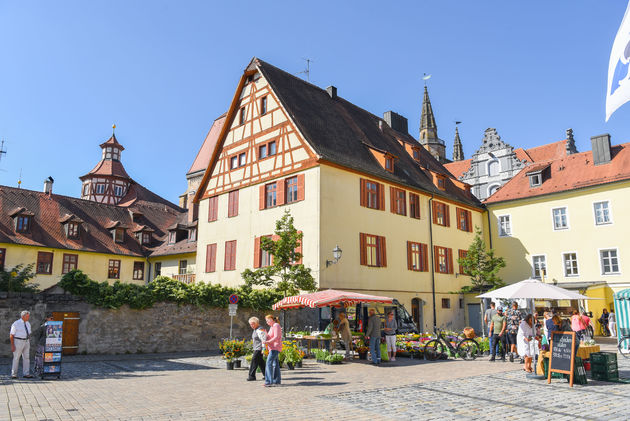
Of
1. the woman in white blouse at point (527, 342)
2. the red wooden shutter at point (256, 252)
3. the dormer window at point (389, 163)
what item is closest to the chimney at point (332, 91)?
the dormer window at point (389, 163)

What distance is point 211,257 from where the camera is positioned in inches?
1128

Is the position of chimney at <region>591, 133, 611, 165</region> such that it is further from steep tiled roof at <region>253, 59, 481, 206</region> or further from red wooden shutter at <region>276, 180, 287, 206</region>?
red wooden shutter at <region>276, 180, 287, 206</region>

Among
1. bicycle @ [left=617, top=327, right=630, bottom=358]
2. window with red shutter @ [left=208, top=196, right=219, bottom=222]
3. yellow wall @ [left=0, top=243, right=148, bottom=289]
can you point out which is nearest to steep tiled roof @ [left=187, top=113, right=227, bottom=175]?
yellow wall @ [left=0, top=243, right=148, bottom=289]

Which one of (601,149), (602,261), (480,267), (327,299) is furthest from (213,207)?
(601,149)

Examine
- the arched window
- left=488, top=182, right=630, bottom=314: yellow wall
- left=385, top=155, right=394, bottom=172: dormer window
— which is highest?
the arched window

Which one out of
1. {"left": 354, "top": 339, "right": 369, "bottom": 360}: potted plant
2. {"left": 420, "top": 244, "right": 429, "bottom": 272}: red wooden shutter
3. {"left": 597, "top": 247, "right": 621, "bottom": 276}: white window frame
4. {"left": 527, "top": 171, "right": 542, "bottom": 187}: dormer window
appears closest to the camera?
{"left": 354, "top": 339, "right": 369, "bottom": 360}: potted plant

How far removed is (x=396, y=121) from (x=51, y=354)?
32131 millimetres

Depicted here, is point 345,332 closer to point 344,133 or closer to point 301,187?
point 301,187

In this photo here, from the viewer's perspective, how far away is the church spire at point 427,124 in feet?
259

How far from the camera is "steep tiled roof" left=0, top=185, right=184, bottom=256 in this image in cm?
3291

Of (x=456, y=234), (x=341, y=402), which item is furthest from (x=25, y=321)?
(x=456, y=234)

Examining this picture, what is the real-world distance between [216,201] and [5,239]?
44.3 ft

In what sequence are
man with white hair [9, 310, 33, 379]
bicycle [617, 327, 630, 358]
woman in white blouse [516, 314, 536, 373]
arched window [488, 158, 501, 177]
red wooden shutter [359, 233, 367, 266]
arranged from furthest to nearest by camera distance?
arched window [488, 158, 501, 177]
red wooden shutter [359, 233, 367, 266]
bicycle [617, 327, 630, 358]
woman in white blouse [516, 314, 536, 373]
man with white hair [9, 310, 33, 379]

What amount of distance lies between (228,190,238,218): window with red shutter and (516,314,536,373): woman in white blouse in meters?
17.7
